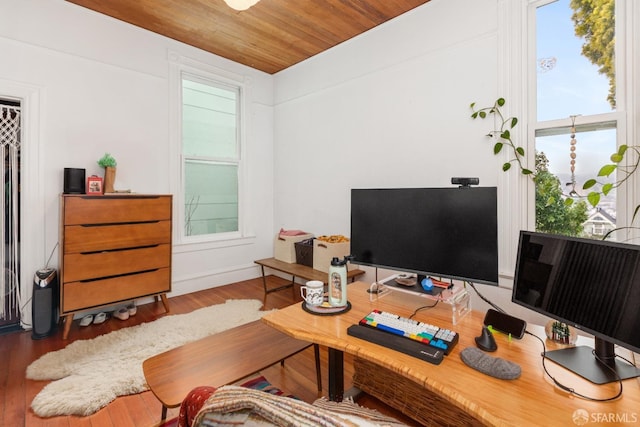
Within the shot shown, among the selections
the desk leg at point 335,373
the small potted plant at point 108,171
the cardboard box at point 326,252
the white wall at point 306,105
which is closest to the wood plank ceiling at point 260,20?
the white wall at point 306,105

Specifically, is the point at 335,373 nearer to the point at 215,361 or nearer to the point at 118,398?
the point at 215,361

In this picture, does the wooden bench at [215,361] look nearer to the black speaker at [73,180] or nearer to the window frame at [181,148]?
the black speaker at [73,180]

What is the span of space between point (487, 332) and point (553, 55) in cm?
202

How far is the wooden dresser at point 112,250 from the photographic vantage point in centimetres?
243

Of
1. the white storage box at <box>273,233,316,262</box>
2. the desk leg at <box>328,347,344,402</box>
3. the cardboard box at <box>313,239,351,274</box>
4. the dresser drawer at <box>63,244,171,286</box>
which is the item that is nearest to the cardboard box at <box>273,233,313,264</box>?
the white storage box at <box>273,233,316,262</box>

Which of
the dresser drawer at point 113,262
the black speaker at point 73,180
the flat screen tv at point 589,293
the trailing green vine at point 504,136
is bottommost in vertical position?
the dresser drawer at point 113,262

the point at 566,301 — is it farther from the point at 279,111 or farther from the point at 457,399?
the point at 279,111

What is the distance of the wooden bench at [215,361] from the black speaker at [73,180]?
6.48 ft

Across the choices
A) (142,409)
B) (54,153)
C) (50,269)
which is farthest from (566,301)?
(54,153)

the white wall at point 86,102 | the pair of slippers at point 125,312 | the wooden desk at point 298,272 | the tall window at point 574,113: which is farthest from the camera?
the wooden desk at point 298,272

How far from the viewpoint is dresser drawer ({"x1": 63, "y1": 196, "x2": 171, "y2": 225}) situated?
2441mm

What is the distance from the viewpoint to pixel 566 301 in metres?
1.06

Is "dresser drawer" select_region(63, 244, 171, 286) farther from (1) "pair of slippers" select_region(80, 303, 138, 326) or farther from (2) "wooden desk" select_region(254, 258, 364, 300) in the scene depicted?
(2) "wooden desk" select_region(254, 258, 364, 300)

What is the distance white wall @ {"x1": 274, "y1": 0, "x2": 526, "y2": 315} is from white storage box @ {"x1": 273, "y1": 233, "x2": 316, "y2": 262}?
0.80ft
